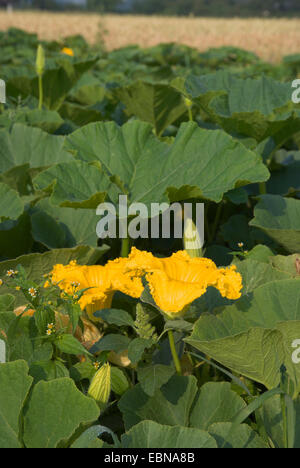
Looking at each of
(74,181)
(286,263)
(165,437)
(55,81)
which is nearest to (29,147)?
(74,181)

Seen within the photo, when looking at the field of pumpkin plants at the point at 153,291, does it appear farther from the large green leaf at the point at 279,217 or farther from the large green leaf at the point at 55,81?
the large green leaf at the point at 55,81

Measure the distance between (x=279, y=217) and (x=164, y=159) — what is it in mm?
405

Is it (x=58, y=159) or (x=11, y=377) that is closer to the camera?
(x=11, y=377)

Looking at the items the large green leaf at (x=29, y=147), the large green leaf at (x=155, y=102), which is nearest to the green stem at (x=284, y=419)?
the large green leaf at (x=29, y=147)

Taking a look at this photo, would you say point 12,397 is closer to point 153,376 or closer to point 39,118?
point 153,376

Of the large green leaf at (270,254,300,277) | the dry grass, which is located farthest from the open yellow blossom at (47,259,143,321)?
the dry grass

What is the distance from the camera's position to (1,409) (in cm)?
94

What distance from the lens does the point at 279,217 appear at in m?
1.66

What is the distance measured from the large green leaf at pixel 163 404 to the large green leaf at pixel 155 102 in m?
1.55

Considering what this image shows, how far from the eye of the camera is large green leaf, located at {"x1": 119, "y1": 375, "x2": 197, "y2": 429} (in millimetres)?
1039

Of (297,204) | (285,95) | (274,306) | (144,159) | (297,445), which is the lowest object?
(297,445)

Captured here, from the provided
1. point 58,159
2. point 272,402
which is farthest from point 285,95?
point 272,402
